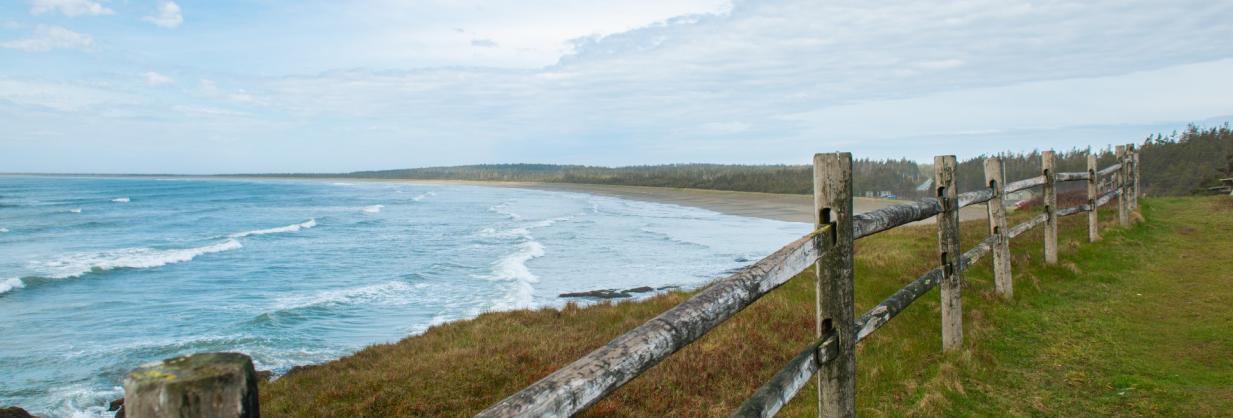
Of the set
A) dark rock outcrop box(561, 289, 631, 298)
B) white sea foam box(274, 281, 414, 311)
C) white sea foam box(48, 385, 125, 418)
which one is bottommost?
white sea foam box(48, 385, 125, 418)

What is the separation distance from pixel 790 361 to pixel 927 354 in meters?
3.99

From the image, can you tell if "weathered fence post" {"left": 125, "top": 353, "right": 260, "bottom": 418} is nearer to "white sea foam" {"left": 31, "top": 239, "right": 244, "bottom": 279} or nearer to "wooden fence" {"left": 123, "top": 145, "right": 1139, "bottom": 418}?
"wooden fence" {"left": 123, "top": 145, "right": 1139, "bottom": 418}

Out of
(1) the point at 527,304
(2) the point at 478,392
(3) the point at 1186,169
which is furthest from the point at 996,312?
(3) the point at 1186,169

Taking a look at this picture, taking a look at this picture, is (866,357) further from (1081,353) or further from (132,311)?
(132,311)

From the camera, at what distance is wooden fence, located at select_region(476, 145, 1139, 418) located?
222cm

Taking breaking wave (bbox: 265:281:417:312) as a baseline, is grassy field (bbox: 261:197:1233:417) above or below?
above

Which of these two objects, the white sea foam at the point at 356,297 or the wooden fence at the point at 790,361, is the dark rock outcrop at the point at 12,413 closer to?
the wooden fence at the point at 790,361

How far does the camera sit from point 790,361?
3473 mm

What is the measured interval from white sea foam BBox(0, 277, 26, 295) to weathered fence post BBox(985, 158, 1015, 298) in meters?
25.6

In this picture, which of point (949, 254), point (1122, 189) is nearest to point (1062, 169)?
point (1122, 189)

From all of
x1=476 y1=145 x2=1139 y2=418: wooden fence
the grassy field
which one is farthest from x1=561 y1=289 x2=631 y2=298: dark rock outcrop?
x1=476 y1=145 x2=1139 y2=418: wooden fence

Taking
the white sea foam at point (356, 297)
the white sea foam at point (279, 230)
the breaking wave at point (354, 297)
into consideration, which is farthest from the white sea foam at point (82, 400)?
the white sea foam at point (279, 230)

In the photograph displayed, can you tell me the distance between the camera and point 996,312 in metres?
8.10

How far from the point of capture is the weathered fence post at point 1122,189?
46.6 ft
